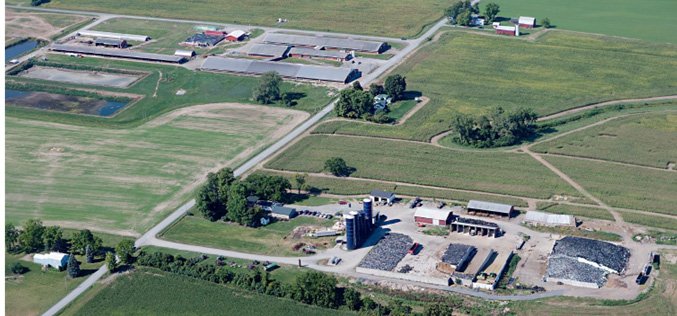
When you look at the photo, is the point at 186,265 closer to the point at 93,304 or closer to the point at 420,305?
the point at 93,304

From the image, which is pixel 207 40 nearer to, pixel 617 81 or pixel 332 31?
pixel 332 31

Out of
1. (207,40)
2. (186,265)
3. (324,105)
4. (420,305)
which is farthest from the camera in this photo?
(207,40)

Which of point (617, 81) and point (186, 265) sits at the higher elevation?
point (617, 81)

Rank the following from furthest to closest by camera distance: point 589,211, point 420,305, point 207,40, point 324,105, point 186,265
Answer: point 207,40, point 324,105, point 589,211, point 186,265, point 420,305

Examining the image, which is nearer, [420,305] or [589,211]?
[420,305]

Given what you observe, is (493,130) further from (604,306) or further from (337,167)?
(604,306)

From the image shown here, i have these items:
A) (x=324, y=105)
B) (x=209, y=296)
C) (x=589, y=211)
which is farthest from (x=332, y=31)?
(x=209, y=296)

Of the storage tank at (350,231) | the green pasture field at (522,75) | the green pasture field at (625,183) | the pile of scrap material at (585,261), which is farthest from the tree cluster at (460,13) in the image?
the storage tank at (350,231)
